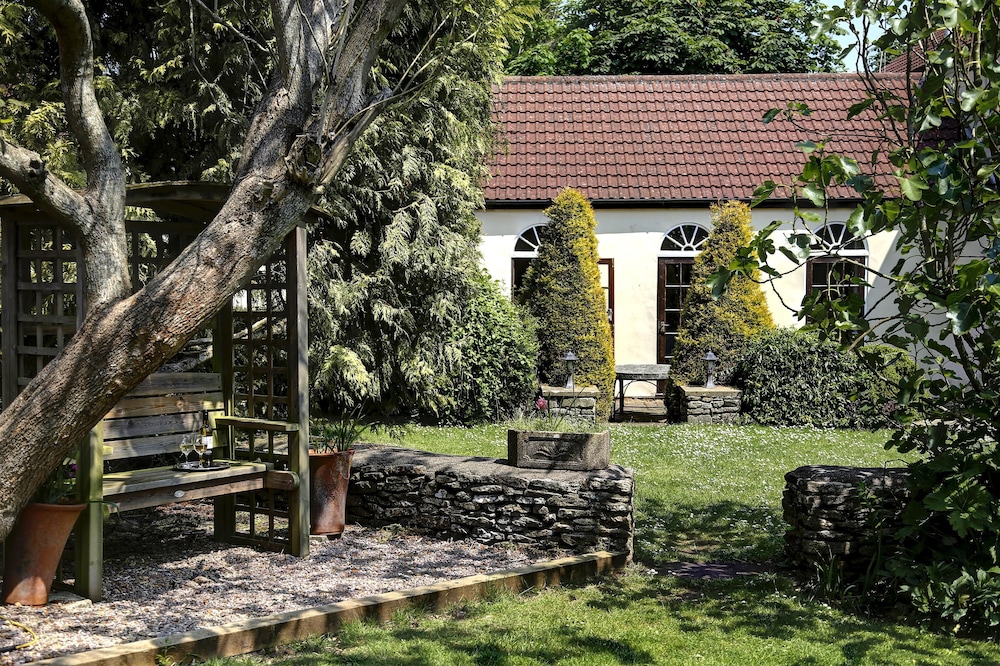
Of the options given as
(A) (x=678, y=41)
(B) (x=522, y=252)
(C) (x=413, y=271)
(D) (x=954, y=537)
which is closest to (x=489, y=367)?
(C) (x=413, y=271)

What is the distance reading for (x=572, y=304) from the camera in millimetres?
14586

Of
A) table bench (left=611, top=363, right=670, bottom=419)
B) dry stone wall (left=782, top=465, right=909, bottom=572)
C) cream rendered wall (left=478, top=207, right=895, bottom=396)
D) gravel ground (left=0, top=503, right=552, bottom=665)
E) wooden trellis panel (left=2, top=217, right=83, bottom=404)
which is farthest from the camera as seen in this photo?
cream rendered wall (left=478, top=207, right=895, bottom=396)

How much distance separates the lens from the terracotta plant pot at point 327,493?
7598 mm

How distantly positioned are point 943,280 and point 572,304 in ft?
29.9

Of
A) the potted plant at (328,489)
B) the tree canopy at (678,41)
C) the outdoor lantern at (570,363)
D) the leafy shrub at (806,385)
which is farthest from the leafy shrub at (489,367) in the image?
the tree canopy at (678,41)

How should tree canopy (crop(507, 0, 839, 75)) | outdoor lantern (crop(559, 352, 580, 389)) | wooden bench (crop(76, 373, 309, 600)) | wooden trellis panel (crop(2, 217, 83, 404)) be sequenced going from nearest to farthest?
wooden bench (crop(76, 373, 309, 600))
wooden trellis panel (crop(2, 217, 83, 404))
outdoor lantern (crop(559, 352, 580, 389))
tree canopy (crop(507, 0, 839, 75))

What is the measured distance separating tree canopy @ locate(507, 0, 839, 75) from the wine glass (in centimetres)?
2187

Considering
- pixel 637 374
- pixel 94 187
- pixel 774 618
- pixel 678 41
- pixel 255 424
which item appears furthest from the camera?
pixel 678 41

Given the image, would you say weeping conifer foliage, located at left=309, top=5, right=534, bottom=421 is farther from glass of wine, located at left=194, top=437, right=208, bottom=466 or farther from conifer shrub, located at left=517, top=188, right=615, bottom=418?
glass of wine, located at left=194, top=437, right=208, bottom=466

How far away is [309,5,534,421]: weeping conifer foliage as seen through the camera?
12547 millimetres

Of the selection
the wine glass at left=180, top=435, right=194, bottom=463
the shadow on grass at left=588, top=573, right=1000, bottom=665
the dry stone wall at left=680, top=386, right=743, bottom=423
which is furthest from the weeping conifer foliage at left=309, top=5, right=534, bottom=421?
the shadow on grass at left=588, top=573, right=1000, bottom=665

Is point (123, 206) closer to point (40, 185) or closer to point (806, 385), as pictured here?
point (40, 185)

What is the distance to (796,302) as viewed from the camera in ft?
56.7

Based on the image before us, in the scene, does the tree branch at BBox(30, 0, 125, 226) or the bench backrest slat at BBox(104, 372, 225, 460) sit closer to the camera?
the tree branch at BBox(30, 0, 125, 226)
